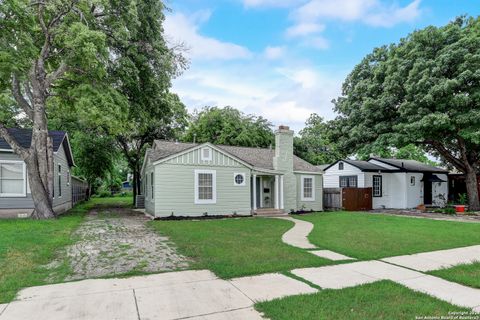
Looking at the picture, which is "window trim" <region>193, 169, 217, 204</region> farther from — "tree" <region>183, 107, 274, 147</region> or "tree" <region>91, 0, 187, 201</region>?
"tree" <region>183, 107, 274, 147</region>

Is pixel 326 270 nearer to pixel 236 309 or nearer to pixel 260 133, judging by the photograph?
pixel 236 309

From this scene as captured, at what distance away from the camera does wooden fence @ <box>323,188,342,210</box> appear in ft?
62.0

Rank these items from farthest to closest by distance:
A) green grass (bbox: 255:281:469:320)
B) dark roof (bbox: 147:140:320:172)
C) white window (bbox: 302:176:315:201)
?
white window (bbox: 302:176:315:201) → dark roof (bbox: 147:140:320:172) → green grass (bbox: 255:281:469:320)

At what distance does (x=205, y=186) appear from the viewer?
1468 centimetres

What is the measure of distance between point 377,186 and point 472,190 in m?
5.13

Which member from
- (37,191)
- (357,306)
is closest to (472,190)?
(357,306)

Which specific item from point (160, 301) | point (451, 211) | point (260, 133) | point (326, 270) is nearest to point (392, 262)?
point (326, 270)

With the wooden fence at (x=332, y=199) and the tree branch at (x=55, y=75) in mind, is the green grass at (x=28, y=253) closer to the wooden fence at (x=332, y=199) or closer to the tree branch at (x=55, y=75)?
the tree branch at (x=55, y=75)

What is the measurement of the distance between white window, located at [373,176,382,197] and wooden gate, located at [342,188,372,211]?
112 cm

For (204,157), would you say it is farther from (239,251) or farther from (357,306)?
(357,306)

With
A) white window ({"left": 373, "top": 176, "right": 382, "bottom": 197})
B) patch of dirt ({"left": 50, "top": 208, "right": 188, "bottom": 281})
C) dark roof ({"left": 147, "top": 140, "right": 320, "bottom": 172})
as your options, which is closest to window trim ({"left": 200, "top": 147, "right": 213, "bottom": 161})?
dark roof ({"left": 147, "top": 140, "right": 320, "bottom": 172})

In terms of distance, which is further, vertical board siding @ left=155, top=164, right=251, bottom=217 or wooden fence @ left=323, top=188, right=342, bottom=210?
wooden fence @ left=323, top=188, right=342, bottom=210

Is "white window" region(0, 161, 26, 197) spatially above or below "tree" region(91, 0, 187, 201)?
below

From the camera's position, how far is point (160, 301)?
4055 mm
